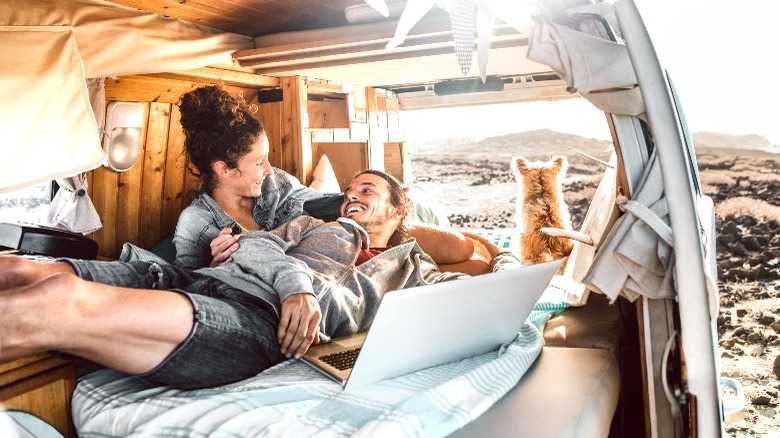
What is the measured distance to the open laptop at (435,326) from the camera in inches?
55.8

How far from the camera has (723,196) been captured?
24.0ft

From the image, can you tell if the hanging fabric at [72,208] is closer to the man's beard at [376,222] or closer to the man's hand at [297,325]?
the man's beard at [376,222]

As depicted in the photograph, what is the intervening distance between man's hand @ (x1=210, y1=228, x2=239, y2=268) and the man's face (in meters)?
0.53

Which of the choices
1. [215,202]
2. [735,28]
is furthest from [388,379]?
[735,28]

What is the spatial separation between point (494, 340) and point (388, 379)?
0.42 m

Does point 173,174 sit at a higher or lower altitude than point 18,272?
higher

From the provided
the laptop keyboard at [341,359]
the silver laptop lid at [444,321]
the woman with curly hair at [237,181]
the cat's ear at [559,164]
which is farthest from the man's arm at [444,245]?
the laptop keyboard at [341,359]

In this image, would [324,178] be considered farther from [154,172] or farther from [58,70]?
[58,70]

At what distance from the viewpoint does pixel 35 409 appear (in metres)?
1.48

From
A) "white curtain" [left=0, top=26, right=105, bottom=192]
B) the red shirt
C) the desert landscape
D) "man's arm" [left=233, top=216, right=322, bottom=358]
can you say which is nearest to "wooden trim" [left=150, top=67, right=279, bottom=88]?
"white curtain" [left=0, top=26, right=105, bottom=192]

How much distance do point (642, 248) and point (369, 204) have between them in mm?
1242

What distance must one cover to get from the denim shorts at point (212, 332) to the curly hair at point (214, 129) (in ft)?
2.64

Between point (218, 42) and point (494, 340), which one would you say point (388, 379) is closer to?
point (494, 340)

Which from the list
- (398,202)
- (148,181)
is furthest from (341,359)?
(148,181)
